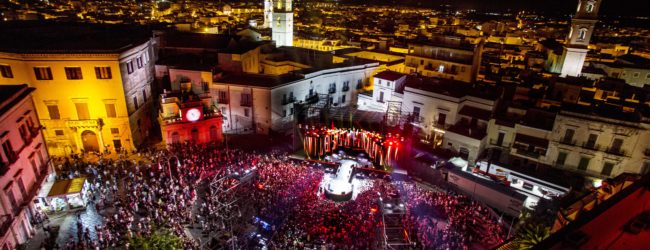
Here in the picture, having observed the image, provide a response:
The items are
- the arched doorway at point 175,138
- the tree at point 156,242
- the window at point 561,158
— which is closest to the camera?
the tree at point 156,242

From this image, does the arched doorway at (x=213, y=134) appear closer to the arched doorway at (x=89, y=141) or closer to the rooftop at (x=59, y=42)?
the arched doorway at (x=89, y=141)

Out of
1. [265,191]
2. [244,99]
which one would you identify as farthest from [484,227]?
[244,99]

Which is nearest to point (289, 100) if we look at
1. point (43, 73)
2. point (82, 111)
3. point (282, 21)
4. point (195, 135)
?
point (195, 135)

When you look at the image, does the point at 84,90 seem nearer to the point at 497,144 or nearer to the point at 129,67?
the point at 129,67

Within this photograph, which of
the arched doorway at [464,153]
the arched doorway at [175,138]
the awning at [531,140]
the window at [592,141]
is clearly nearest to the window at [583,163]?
the window at [592,141]

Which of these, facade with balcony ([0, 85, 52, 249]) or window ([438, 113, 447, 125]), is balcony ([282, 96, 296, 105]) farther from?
facade with balcony ([0, 85, 52, 249])

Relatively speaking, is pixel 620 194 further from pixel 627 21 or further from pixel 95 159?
pixel 627 21
